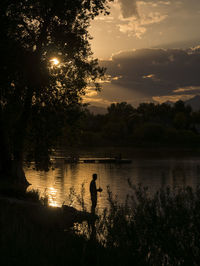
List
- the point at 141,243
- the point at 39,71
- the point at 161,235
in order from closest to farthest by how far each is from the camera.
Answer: the point at 161,235
the point at 141,243
the point at 39,71

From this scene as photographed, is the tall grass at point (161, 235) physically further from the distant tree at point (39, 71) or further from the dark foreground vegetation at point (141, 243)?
the distant tree at point (39, 71)

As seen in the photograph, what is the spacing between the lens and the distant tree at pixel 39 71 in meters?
22.2

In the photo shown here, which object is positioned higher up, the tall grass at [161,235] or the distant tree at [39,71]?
the distant tree at [39,71]

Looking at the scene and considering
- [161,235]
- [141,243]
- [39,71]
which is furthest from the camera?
[39,71]

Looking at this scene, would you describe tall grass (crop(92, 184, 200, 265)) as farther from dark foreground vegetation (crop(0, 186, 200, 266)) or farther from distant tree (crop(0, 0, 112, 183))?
distant tree (crop(0, 0, 112, 183))

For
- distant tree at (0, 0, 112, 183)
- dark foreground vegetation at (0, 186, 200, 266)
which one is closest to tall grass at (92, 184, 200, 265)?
dark foreground vegetation at (0, 186, 200, 266)

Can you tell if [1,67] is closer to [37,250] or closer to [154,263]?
[37,250]

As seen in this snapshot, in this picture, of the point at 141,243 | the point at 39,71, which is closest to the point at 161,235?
the point at 141,243

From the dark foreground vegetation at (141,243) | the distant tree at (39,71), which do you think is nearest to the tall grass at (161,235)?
the dark foreground vegetation at (141,243)

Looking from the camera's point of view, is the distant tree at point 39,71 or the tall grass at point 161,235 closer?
the tall grass at point 161,235

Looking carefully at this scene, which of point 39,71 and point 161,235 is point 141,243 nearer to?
point 161,235

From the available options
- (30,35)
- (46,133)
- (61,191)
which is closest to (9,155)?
(46,133)

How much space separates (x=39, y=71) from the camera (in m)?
22.8

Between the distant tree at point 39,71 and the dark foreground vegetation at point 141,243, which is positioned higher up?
the distant tree at point 39,71
